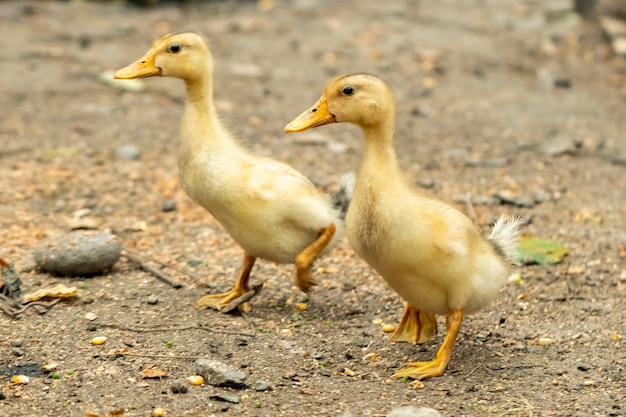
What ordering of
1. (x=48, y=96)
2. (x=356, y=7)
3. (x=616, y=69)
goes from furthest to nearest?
(x=356, y=7) → (x=616, y=69) → (x=48, y=96)

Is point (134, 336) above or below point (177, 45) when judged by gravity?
below

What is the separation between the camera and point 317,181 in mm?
7988

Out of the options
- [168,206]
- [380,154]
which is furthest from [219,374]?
[168,206]

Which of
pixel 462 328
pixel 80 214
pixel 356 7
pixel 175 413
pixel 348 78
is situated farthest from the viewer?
pixel 356 7

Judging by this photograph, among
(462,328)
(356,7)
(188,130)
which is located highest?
(188,130)

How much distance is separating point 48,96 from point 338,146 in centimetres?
307

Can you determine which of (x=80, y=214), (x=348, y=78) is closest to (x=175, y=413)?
(x=348, y=78)

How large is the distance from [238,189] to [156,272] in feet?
3.38

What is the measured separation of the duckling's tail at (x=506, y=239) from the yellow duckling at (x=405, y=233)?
0.12 m

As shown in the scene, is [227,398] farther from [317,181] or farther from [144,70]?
[317,181]

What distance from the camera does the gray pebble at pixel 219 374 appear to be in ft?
15.0

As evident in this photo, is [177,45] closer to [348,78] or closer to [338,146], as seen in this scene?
[348,78]

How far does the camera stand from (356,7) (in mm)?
13867

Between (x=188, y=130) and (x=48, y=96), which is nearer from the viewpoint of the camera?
(x=188, y=130)
